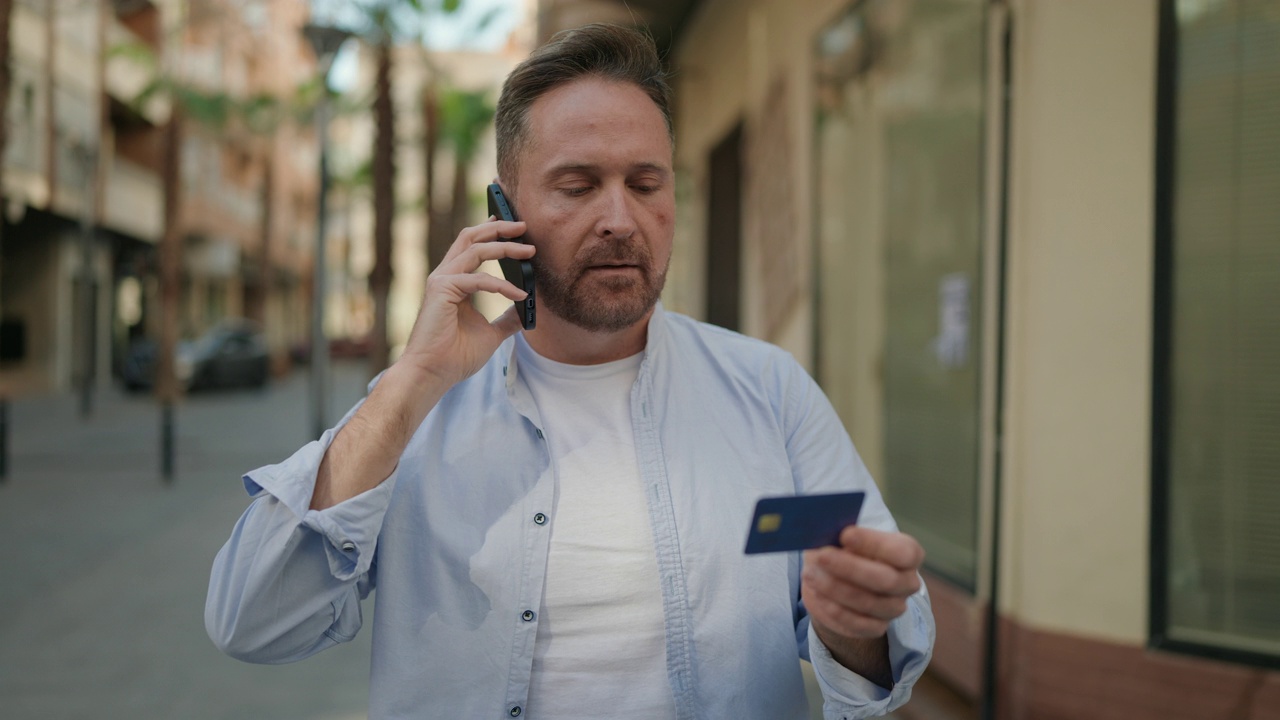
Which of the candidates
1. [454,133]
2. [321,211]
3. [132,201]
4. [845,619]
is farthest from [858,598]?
[132,201]

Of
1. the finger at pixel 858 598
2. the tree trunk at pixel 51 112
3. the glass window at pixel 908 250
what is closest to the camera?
the finger at pixel 858 598

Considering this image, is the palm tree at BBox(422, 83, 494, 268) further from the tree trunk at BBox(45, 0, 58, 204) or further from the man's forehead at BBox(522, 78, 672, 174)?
the man's forehead at BBox(522, 78, 672, 174)

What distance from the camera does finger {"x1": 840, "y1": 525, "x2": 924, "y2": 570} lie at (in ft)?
4.91

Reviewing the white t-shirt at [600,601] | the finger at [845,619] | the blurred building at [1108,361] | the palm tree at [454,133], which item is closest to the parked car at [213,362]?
the palm tree at [454,133]

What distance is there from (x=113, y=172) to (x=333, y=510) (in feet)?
98.7

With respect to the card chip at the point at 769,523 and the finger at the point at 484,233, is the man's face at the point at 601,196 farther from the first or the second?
the card chip at the point at 769,523

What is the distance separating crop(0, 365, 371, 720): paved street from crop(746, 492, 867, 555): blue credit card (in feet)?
12.2

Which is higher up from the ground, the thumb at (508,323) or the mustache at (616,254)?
the mustache at (616,254)

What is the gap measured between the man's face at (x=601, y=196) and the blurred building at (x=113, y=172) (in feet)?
53.0

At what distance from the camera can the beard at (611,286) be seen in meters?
2.02

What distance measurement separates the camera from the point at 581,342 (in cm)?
212

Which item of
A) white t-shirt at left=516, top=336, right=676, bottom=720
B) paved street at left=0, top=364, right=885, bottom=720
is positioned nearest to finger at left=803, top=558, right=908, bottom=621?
white t-shirt at left=516, top=336, right=676, bottom=720

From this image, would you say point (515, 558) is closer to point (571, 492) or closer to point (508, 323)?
point (571, 492)

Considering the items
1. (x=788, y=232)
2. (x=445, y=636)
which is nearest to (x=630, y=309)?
(x=445, y=636)
